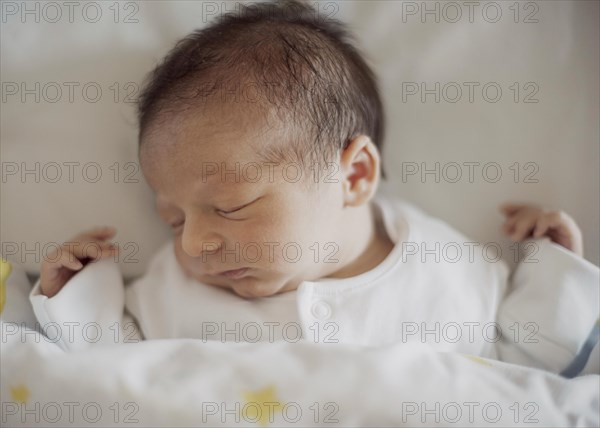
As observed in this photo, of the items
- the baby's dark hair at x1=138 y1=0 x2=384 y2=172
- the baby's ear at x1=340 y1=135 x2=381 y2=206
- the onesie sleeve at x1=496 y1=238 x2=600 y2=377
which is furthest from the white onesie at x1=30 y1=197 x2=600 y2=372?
the baby's dark hair at x1=138 y1=0 x2=384 y2=172

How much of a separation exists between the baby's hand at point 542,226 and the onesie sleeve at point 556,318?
4 centimetres

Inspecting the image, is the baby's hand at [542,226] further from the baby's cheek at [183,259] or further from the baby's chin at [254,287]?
the baby's cheek at [183,259]

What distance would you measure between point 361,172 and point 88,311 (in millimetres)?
609

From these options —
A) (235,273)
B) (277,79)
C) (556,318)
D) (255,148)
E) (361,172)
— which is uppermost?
(277,79)

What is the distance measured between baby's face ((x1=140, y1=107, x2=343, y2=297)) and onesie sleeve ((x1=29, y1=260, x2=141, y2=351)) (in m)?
0.20

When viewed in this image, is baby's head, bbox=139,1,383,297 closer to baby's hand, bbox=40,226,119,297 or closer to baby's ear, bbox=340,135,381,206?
baby's ear, bbox=340,135,381,206

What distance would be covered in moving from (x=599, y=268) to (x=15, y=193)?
1.25 metres

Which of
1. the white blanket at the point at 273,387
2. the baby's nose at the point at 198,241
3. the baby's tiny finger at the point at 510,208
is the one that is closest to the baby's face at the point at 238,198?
the baby's nose at the point at 198,241

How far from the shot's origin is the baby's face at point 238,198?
117cm

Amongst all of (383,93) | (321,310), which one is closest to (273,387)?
(321,310)

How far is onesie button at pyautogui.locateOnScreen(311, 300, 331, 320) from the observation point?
1231 mm

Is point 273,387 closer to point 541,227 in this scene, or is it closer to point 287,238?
point 287,238

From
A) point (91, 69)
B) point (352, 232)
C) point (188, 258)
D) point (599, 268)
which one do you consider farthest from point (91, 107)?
point (599, 268)

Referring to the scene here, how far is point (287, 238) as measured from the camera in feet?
3.95
